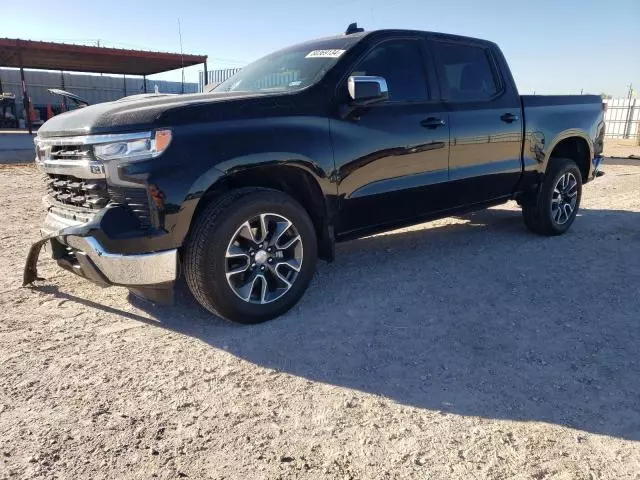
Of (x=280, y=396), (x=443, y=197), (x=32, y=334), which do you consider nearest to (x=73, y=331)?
(x=32, y=334)

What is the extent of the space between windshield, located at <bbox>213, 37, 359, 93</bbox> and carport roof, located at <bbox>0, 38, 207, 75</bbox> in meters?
16.6

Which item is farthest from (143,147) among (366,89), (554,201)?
(554,201)

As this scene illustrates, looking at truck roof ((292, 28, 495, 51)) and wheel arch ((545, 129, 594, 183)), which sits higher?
truck roof ((292, 28, 495, 51))

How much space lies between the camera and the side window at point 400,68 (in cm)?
405

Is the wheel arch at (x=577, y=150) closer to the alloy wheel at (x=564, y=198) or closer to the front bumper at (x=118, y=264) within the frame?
the alloy wheel at (x=564, y=198)

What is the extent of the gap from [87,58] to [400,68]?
81.8ft

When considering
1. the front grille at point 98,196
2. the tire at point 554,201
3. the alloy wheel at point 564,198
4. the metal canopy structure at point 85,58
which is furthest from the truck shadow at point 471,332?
the metal canopy structure at point 85,58

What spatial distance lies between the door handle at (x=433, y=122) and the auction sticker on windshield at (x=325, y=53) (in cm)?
88

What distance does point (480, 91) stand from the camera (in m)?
4.91

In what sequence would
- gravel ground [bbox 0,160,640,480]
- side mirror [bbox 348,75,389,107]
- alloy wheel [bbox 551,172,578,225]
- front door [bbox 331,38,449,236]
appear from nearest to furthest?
gravel ground [bbox 0,160,640,480] → side mirror [bbox 348,75,389,107] → front door [bbox 331,38,449,236] → alloy wheel [bbox 551,172,578,225]

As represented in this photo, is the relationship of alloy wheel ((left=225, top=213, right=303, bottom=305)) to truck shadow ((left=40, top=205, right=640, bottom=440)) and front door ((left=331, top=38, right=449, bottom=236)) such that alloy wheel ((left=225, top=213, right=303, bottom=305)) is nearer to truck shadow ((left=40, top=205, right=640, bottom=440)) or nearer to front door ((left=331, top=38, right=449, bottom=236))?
truck shadow ((left=40, top=205, right=640, bottom=440))

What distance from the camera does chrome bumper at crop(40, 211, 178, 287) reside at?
2955mm

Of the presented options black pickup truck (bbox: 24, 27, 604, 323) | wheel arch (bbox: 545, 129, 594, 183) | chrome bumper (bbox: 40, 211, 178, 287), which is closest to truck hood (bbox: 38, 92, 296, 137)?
black pickup truck (bbox: 24, 27, 604, 323)

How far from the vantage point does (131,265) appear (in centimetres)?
297
